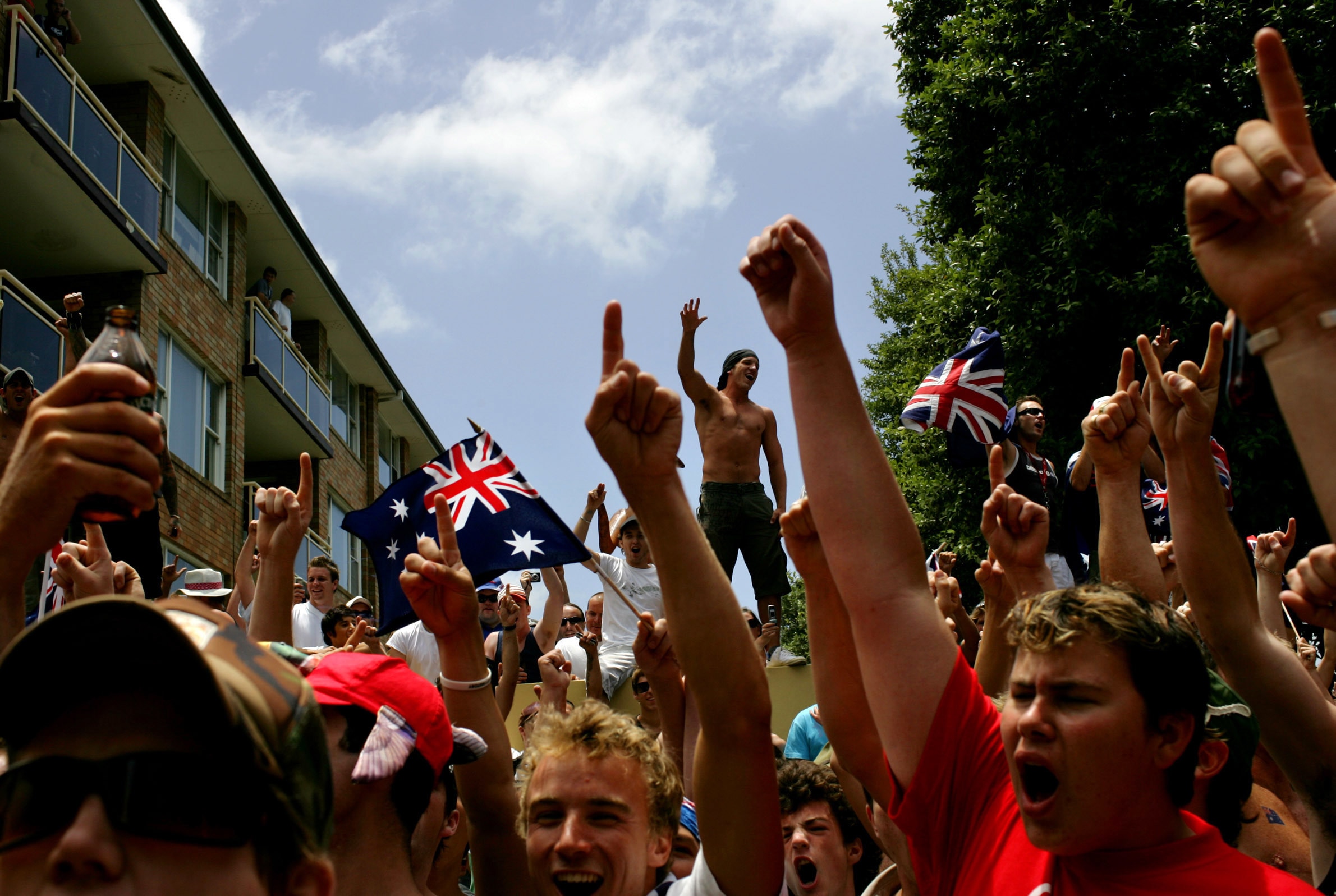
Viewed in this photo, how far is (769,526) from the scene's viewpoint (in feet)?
31.4

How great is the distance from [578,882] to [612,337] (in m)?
1.33

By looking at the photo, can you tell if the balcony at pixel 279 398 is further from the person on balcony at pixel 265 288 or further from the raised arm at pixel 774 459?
the raised arm at pixel 774 459

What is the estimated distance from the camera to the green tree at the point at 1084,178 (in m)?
13.0

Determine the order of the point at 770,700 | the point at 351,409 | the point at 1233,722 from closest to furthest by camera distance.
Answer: the point at 770,700
the point at 1233,722
the point at 351,409

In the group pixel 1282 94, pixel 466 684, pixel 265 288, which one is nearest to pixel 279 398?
pixel 265 288

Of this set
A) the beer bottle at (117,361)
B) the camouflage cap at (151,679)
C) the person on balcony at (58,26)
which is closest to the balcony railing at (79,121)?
the person on balcony at (58,26)

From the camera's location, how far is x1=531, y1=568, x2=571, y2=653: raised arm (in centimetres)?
851

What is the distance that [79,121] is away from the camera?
15.0m

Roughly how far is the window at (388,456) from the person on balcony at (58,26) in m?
16.7

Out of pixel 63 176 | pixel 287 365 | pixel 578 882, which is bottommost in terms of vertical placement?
pixel 578 882

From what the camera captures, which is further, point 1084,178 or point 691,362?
point 1084,178

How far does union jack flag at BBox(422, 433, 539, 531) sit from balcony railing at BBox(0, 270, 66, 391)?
339 inches

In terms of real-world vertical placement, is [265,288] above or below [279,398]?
above

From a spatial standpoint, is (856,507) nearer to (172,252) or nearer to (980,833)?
(980,833)
